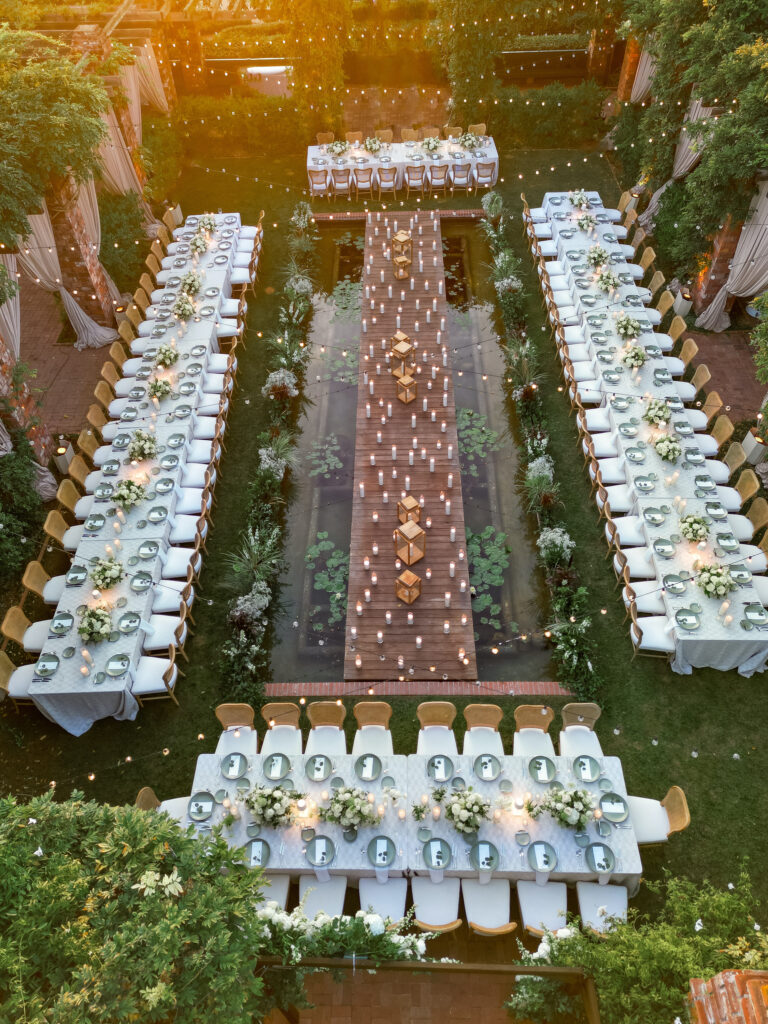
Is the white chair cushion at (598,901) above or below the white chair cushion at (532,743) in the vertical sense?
below

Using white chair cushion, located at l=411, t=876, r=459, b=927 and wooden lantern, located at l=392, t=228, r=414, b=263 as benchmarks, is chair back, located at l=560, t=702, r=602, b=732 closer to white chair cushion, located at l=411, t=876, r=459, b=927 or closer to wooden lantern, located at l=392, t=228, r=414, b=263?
white chair cushion, located at l=411, t=876, r=459, b=927

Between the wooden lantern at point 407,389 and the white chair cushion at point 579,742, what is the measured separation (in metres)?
6.84

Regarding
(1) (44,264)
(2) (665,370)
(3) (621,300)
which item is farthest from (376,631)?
(1) (44,264)

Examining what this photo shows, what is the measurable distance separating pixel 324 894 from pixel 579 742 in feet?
Answer: 11.5

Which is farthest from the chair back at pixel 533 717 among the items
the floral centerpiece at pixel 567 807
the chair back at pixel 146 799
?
the chair back at pixel 146 799

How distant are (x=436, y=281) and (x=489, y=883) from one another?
496 inches

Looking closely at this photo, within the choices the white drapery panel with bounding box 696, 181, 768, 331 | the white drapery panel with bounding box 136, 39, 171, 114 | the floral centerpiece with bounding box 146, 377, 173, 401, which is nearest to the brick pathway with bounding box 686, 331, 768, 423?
the white drapery panel with bounding box 696, 181, 768, 331

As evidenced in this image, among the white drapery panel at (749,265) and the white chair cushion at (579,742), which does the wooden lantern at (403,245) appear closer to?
the white drapery panel at (749,265)

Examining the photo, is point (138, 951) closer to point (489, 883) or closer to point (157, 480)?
point (489, 883)

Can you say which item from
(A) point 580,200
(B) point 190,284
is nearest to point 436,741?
(B) point 190,284

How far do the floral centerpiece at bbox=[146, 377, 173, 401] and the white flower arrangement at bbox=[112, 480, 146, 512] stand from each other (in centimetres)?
203

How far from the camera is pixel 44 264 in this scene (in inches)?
519

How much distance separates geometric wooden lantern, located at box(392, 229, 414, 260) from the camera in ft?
52.7

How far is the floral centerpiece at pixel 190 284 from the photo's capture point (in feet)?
46.6
